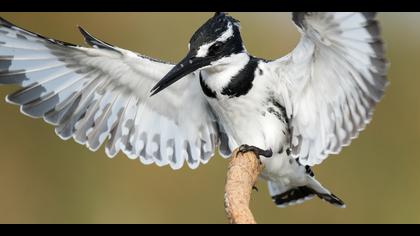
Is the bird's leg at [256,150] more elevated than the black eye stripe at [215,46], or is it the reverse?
the black eye stripe at [215,46]

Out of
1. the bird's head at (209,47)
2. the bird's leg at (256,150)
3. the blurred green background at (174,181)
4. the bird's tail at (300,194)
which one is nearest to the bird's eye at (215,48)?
the bird's head at (209,47)

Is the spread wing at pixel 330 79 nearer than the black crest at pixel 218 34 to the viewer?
Yes

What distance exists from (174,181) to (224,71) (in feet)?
5.20

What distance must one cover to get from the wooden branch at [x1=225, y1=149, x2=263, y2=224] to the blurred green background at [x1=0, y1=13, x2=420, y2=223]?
4.65ft

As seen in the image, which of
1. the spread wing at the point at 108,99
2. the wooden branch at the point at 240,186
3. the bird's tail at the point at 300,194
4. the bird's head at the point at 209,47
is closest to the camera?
the wooden branch at the point at 240,186

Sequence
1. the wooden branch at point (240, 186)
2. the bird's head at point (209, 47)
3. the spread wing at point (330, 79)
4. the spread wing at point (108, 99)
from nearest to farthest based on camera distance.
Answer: the wooden branch at point (240, 186)
the spread wing at point (330, 79)
the bird's head at point (209, 47)
the spread wing at point (108, 99)

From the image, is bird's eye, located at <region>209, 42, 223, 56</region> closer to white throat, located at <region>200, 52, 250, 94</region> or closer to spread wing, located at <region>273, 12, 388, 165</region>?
white throat, located at <region>200, 52, 250, 94</region>

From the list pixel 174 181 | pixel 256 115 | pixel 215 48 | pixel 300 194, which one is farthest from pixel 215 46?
pixel 174 181

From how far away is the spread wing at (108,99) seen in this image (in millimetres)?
2852

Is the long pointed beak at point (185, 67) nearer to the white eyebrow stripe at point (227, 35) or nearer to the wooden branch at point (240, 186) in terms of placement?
the white eyebrow stripe at point (227, 35)

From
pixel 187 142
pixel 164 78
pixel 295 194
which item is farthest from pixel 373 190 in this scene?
pixel 164 78

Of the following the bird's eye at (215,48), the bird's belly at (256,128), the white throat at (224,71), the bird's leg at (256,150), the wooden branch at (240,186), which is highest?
the bird's eye at (215,48)

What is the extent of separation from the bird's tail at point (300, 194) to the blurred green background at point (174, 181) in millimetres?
684

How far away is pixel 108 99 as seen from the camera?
298 cm
